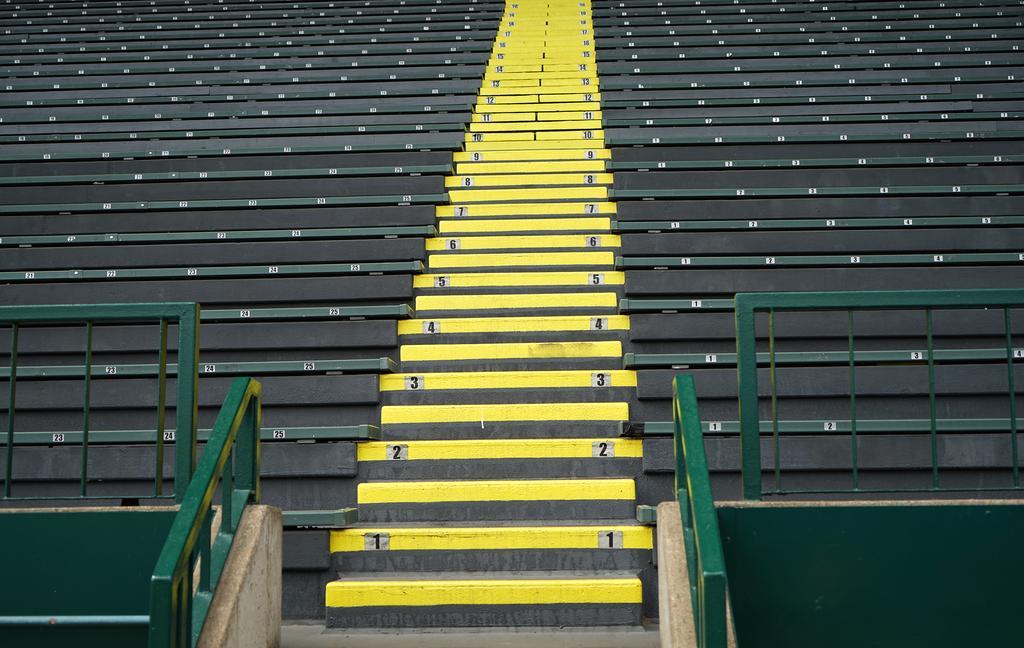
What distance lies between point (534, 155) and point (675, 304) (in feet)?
8.08

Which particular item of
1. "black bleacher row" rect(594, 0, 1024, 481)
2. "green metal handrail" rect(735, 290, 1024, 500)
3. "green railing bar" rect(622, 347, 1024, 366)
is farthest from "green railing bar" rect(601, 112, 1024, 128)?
"green metal handrail" rect(735, 290, 1024, 500)

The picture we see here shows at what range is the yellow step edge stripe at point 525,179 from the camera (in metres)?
7.11

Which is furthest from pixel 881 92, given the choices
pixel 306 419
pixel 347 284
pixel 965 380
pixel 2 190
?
pixel 2 190

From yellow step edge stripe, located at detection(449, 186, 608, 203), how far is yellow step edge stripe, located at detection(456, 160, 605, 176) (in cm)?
30

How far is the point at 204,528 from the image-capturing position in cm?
276

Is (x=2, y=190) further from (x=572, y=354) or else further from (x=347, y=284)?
(x=572, y=354)

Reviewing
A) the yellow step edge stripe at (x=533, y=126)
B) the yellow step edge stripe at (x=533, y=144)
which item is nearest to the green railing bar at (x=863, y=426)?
the yellow step edge stripe at (x=533, y=144)

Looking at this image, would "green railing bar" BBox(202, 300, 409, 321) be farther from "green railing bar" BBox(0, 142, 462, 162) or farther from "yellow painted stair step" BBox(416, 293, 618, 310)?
"green railing bar" BBox(0, 142, 462, 162)

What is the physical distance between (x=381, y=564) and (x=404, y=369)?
1.53 metres

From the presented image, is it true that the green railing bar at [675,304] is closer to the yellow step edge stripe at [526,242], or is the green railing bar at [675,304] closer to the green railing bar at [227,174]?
the yellow step edge stripe at [526,242]

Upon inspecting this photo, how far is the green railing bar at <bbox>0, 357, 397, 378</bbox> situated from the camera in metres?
5.19

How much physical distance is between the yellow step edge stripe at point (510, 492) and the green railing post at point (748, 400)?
4.65ft

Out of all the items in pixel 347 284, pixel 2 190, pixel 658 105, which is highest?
pixel 658 105

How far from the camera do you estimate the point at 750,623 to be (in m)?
2.95
